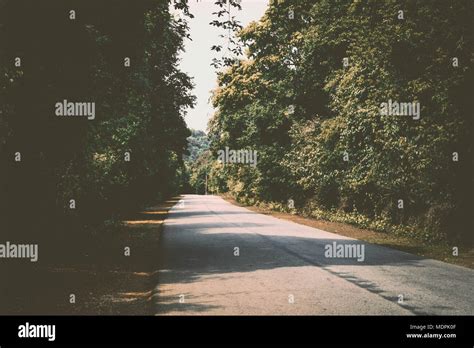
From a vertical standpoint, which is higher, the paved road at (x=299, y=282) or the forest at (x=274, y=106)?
the forest at (x=274, y=106)

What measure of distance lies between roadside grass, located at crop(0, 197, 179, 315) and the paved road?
0.49 meters

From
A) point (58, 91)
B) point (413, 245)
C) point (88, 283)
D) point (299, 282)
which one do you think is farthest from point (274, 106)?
point (88, 283)

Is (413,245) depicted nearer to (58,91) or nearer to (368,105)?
(368,105)

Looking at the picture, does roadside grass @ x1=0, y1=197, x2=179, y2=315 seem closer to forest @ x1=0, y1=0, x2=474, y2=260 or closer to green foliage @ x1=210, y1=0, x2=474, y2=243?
forest @ x1=0, y1=0, x2=474, y2=260

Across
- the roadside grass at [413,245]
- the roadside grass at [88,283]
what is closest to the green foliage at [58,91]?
the roadside grass at [88,283]

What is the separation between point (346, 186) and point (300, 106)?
9.13m

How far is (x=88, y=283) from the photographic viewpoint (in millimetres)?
10562

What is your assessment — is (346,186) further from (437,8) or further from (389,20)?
(437,8)

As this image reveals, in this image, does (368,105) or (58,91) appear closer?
(58,91)

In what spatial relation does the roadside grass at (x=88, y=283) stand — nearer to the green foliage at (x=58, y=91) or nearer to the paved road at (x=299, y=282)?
the paved road at (x=299, y=282)

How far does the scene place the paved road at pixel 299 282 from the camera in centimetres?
808

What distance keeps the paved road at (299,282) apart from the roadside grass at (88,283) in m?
0.49

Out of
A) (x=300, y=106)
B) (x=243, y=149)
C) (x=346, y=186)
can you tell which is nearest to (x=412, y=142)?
(x=346, y=186)

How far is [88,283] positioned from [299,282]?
14.1ft
